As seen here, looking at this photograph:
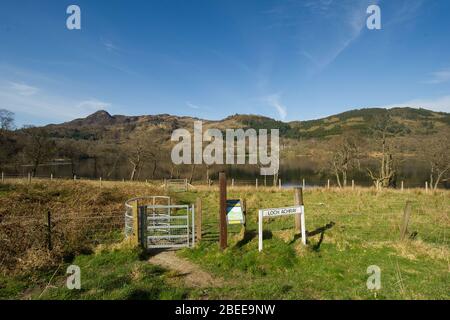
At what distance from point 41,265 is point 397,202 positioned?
2250 centimetres

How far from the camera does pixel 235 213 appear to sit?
11203 mm

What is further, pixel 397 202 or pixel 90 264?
pixel 397 202

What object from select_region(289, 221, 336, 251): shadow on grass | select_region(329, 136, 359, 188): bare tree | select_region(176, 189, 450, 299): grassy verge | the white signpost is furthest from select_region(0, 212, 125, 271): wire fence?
select_region(329, 136, 359, 188): bare tree

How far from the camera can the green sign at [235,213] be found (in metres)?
11.1

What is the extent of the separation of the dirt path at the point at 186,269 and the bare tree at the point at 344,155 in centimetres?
4242

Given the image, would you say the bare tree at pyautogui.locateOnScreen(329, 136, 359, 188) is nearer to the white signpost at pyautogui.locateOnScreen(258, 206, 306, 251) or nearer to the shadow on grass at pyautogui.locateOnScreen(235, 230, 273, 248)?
the shadow on grass at pyautogui.locateOnScreen(235, 230, 273, 248)

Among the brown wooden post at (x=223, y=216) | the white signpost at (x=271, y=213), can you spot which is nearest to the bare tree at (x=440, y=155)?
the white signpost at (x=271, y=213)

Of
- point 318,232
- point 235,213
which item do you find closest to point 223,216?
point 235,213

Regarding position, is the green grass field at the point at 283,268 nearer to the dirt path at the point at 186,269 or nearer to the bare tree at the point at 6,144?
the dirt path at the point at 186,269

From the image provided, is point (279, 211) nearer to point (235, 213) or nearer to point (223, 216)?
point (235, 213)

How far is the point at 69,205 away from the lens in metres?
18.3

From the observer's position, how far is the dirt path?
8039mm
